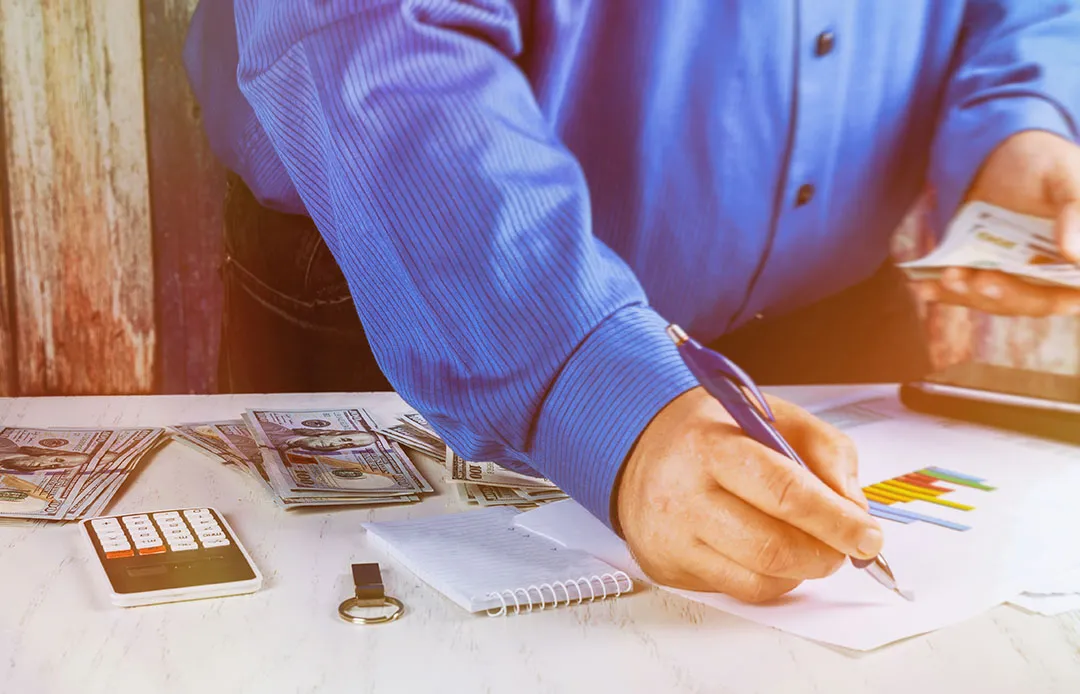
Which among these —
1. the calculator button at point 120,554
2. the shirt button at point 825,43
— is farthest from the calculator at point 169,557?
the shirt button at point 825,43

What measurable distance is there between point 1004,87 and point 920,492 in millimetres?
536

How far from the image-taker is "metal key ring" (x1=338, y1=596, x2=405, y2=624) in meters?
0.43

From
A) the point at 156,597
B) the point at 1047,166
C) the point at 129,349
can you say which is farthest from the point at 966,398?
the point at 129,349

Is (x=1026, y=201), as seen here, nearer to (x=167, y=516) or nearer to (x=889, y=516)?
(x=889, y=516)

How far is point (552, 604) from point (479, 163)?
277mm

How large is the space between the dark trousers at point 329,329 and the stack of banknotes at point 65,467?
15.5 inches

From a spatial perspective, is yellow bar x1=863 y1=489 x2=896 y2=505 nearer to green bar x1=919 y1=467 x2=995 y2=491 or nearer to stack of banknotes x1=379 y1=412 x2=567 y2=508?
green bar x1=919 y1=467 x2=995 y2=491

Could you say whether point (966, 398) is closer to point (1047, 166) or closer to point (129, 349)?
point (1047, 166)

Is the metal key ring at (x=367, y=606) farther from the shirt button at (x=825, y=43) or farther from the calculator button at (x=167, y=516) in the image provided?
the shirt button at (x=825, y=43)

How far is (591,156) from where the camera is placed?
3.02ft

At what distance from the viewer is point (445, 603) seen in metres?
0.45

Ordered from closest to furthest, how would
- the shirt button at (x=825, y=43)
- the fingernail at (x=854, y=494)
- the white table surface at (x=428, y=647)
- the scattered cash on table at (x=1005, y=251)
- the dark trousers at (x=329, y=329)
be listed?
the white table surface at (x=428, y=647) → the fingernail at (x=854, y=494) → the scattered cash on table at (x=1005, y=251) → the shirt button at (x=825, y=43) → the dark trousers at (x=329, y=329)

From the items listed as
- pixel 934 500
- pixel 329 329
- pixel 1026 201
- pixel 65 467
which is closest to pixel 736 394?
pixel 934 500

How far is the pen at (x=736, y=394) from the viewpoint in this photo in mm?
462
